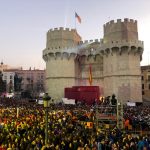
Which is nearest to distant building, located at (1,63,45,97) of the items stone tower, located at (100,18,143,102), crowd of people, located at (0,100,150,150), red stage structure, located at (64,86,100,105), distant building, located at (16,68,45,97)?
distant building, located at (16,68,45,97)

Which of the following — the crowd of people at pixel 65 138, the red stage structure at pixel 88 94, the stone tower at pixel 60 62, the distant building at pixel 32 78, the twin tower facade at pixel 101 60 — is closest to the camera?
the crowd of people at pixel 65 138

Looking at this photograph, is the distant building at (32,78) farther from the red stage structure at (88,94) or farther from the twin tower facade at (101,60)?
the red stage structure at (88,94)

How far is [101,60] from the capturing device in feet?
183

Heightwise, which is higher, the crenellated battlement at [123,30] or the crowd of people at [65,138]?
the crenellated battlement at [123,30]

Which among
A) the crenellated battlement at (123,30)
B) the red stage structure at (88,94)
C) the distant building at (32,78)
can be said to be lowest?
the red stage structure at (88,94)

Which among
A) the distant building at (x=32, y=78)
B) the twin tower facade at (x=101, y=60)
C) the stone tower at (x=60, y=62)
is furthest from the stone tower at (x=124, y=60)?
the distant building at (x=32, y=78)

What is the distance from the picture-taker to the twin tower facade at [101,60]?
50.9 m

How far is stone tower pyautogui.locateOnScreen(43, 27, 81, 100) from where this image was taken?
5619 centimetres

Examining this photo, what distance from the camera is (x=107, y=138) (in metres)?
18.8

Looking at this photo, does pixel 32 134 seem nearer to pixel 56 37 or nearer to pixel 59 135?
pixel 59 135

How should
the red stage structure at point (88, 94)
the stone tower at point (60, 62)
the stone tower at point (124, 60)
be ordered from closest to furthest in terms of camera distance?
the red stage structure at point (88, 94) → the stone tower at point (124, 60) → the stone tower at point (60, 62)

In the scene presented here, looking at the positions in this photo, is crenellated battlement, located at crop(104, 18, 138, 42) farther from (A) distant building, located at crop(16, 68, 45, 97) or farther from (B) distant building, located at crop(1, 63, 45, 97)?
(A) distant building, located at crop(16, 68, 45, 97)

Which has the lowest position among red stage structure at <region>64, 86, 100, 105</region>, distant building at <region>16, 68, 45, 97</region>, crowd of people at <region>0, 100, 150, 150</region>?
crowd of people at <region>0, 100, 150, 150</region>

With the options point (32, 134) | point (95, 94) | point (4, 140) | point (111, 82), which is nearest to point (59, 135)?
point (32, 134)
